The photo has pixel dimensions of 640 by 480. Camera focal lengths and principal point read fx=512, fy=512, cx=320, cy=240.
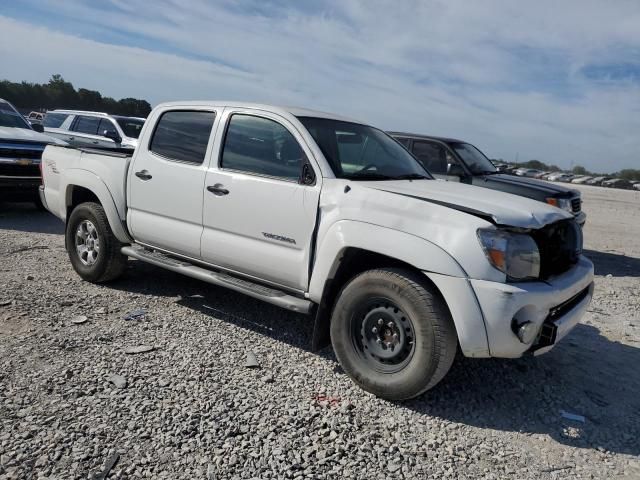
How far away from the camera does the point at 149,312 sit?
481 centimetres

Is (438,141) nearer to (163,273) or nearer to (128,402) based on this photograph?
(163,273)

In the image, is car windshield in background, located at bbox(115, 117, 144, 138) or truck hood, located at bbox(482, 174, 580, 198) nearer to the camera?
truck hood, located at bbox(482, 174, 580, 198)

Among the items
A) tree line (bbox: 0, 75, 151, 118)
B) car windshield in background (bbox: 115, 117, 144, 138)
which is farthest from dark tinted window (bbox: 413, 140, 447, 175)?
tree line (bbox: 0, 75, 151, 118)

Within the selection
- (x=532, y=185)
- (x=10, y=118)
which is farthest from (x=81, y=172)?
(x=532, y=185)

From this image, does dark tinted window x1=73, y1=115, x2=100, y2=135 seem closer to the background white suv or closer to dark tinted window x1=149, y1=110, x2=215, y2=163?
the background white suv

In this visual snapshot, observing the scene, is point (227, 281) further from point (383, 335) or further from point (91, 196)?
point (91, 196)

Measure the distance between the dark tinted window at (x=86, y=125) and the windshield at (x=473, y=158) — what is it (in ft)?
30.1

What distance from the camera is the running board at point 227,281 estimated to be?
381 centimetres

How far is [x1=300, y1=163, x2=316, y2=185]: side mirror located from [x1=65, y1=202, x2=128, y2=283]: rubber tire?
2.42 metres

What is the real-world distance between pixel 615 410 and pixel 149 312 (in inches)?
154

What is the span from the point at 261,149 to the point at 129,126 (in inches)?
387

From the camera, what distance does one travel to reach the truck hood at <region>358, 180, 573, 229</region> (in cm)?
321

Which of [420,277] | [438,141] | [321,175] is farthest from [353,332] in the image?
[438,141]

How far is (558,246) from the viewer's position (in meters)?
3.62
